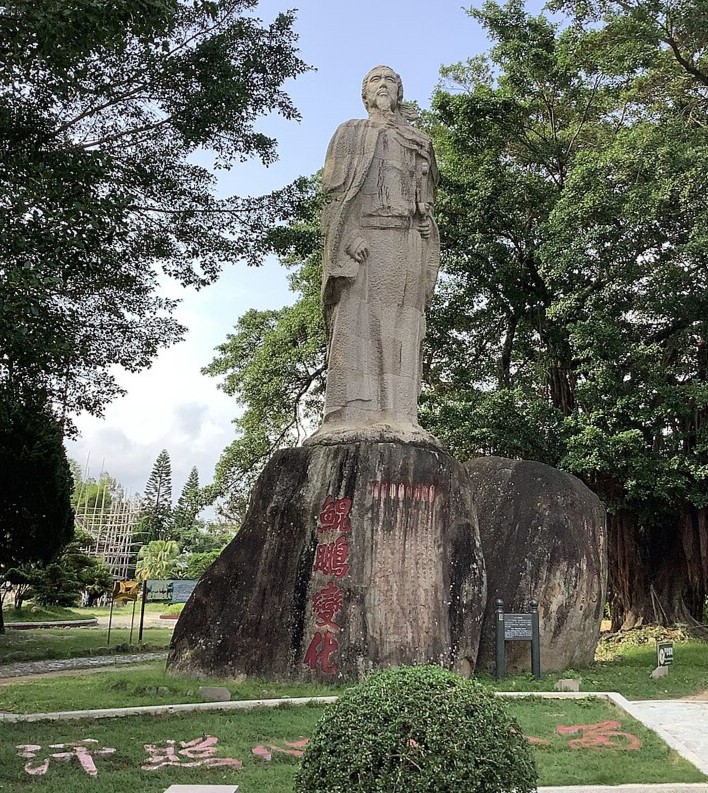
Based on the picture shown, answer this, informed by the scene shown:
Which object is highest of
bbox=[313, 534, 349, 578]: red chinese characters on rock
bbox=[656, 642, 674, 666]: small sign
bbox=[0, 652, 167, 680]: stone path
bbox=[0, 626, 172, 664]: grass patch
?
bbox=[313, 534, 349, 578]: red chinese characters on rock

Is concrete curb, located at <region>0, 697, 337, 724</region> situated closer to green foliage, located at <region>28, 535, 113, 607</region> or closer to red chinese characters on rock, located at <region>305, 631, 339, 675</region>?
red chinese characters on rock, located at <region>305, 631, 339, 675</region>

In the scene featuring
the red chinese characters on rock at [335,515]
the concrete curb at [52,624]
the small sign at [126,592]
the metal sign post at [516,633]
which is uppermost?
the red chinese characters on rock at [335,515]

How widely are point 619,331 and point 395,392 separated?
5639mm

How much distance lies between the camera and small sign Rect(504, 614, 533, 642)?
25.2 ft

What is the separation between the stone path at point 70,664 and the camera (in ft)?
33.2

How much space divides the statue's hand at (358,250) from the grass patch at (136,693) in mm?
4125

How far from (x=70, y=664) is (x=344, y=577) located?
595 centimetres

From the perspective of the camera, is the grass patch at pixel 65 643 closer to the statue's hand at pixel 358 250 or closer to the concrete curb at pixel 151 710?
the concrete curb at pixel 151 710

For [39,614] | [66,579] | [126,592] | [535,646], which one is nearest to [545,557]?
[535,646]

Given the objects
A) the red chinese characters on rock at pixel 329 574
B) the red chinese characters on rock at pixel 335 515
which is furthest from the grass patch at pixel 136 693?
the red chinese characters on rock at pixel 335 515

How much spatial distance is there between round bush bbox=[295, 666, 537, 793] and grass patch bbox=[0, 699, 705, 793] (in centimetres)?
120

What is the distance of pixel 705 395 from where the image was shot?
11.1 metres

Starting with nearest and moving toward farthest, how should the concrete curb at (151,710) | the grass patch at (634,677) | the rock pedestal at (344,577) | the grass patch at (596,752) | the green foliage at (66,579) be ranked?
the grass patch at (596,752) → the concrete curb at (151,710) → the rock pedestal at (344,577) → the grass patch at (634,677) → the green foliage at (66,579)

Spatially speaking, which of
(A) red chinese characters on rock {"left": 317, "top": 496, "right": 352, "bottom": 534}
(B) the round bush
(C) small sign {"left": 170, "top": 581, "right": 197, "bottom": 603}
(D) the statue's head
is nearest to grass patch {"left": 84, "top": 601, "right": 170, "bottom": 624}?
(C) small sign {"left": 170, "top": 581, "right": 197, "bottom": 603}
